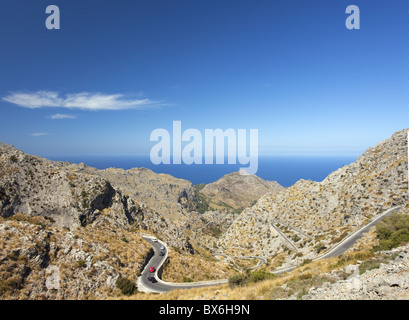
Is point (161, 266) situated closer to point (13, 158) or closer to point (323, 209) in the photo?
point (13, 158)

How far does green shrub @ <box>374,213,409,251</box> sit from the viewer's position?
22750mm

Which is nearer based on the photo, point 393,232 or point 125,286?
point 393,232

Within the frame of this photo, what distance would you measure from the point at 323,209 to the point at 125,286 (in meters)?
69.8

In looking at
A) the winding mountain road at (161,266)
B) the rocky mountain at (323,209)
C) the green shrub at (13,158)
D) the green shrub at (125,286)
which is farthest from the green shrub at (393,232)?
the green shrub at (13,158)

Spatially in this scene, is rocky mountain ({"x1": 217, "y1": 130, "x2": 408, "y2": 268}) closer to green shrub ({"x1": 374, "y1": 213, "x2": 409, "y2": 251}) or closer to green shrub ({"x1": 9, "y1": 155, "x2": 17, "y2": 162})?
green shrub ({"x1": 374, "y1": 213, "x2": 409, "y2": 251})

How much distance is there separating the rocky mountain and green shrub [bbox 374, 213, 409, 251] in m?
14.4

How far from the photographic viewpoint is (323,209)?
70938 millimetres

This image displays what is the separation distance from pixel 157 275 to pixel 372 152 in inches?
3234

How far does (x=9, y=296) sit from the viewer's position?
20.2 m

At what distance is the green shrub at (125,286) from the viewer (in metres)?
26.3

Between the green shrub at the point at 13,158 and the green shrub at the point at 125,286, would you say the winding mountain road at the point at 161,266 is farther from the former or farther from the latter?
the green shrub at the point at 13,158

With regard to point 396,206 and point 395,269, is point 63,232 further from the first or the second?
point 396,206

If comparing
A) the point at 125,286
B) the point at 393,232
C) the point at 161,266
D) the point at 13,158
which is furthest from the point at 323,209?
the point at 13,158
